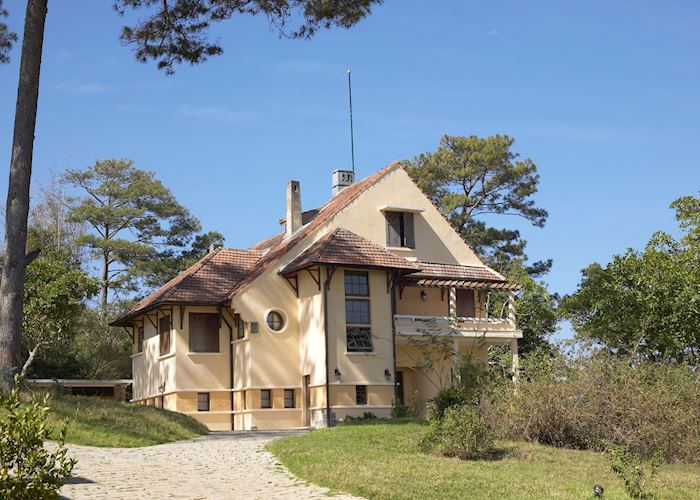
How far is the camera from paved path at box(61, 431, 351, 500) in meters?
13.8

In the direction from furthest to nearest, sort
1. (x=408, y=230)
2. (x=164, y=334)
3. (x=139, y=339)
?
(x=139, y=339) < (x=408, y=230) < (x=164, y=334)

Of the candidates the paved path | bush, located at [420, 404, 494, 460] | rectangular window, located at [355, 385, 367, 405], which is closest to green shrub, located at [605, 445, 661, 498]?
bush, located at [420, 404, 494, 460]

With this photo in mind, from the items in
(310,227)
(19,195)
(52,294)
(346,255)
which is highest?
(310,227)

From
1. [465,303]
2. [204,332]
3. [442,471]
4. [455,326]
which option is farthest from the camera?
[465,303]

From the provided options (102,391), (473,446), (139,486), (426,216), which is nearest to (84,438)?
(139,486)

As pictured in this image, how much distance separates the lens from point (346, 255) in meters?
29.3

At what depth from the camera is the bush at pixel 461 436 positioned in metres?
17.0

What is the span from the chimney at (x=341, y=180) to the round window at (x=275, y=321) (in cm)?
761

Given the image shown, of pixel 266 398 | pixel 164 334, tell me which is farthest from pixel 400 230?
pixel 164 334

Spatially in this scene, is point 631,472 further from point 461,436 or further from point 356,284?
point 356,284

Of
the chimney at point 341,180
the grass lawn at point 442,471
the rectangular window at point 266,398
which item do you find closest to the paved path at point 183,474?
the grass lawn at point 442,471

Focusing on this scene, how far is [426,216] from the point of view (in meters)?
34.1

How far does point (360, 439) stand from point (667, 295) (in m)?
17.3

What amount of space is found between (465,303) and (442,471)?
20583 mm
